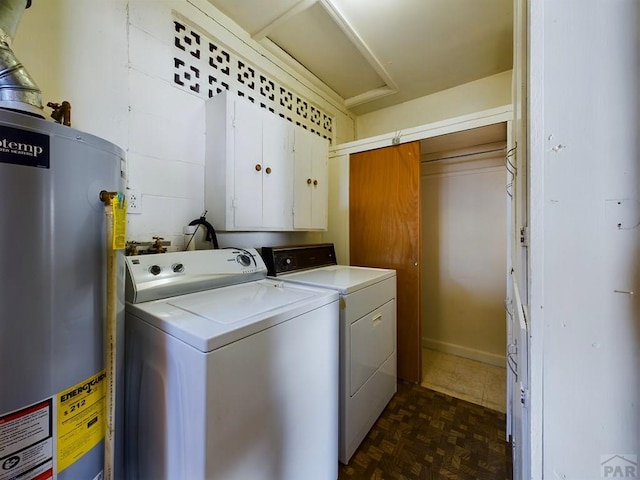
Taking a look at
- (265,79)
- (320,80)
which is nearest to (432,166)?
(320,80)

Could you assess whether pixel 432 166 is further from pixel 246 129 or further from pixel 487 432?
pixel 487 432

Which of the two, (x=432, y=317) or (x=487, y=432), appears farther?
(x=432, y=317)

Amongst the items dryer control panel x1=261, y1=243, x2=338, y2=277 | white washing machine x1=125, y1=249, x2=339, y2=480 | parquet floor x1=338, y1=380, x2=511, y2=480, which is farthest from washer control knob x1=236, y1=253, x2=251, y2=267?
parquet floor x1=338, y1=380, x2=511, y2=480

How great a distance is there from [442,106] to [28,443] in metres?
3.47

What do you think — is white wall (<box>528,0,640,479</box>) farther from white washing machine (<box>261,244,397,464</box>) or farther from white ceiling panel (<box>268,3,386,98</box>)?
white ceiling panel (<box>268,3,386,98</box>)

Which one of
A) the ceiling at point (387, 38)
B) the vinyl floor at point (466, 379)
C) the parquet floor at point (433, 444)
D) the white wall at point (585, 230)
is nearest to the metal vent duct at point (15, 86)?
the white wall at point (585, 230)

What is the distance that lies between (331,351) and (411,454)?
34.7 inches

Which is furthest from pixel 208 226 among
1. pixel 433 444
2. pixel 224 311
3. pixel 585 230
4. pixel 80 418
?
pixel 433 444

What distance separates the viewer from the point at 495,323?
8.39 ft

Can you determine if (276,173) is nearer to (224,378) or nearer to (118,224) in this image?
(118,224)

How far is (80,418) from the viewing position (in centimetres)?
80

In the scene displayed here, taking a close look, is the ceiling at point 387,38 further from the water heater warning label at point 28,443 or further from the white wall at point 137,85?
the water heater warning label at point 28,443

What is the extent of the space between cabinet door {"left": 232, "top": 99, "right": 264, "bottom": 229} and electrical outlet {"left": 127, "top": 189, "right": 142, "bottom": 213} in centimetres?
50

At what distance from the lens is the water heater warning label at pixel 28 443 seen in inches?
25.8
